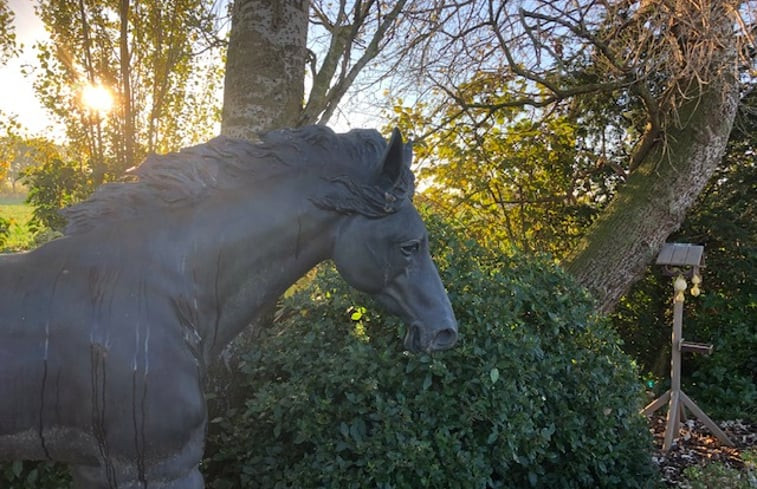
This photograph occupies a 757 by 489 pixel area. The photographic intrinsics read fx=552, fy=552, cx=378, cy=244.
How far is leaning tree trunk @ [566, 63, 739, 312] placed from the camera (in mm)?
5480

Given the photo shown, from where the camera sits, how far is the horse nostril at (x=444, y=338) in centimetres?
173

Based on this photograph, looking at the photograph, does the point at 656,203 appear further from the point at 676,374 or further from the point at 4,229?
the point at 4,229

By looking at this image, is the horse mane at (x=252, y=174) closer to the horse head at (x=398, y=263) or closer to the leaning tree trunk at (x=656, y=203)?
the horse head at (x=398, y=263)

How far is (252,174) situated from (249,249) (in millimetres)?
226

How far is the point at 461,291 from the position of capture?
285 centimetres

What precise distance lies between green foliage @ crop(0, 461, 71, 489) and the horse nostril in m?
1.80

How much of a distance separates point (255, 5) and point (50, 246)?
89.6 inches

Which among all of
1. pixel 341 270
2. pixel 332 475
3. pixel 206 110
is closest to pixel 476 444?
pixel 332 475

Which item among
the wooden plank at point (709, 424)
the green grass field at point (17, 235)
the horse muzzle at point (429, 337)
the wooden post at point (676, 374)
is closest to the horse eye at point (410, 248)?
the horse muzzle at point (429, 337)

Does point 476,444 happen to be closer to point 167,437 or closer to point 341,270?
point 341,270

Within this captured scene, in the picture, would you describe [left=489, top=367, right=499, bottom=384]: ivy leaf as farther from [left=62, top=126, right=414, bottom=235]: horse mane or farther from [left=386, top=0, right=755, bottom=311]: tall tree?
[left=386, top=0, right=755, bottom=311]: tall tree

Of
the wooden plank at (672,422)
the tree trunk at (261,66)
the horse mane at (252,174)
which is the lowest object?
the wooden plank at (672,422)

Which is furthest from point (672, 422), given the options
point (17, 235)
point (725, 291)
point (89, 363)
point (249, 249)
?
point (17, 235)

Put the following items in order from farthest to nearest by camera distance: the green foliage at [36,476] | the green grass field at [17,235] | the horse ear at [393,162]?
the green grass field at [17,235]
the green foliage at [36,476]
the horse ear at [393,162]
